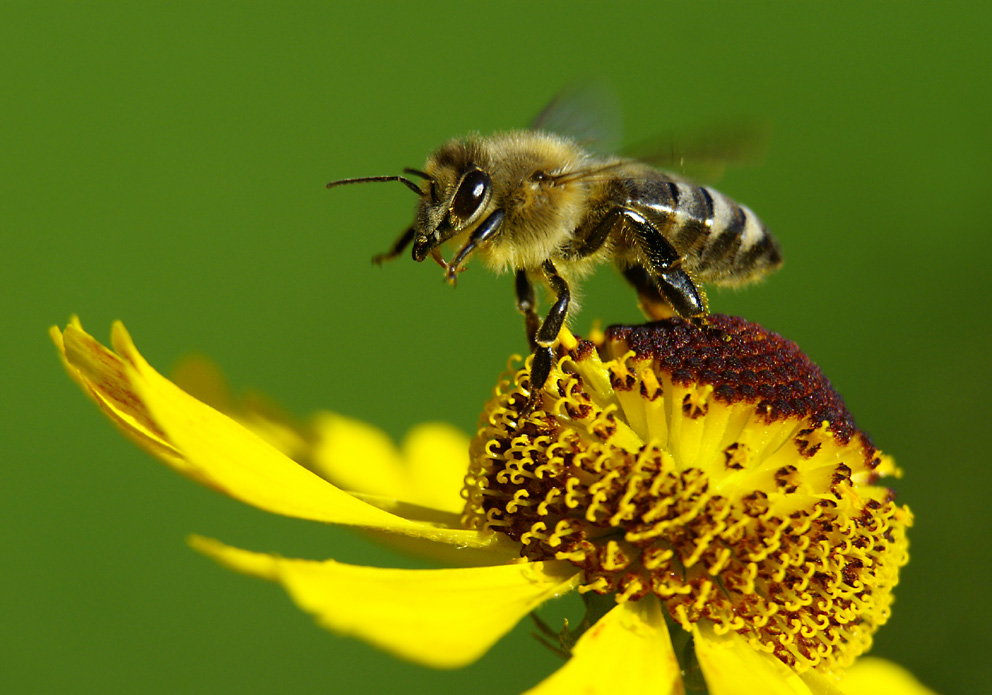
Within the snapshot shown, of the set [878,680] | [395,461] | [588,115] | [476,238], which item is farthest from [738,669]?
[588,115]

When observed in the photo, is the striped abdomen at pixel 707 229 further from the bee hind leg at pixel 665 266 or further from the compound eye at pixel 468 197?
the compound eye at pixel 468 197

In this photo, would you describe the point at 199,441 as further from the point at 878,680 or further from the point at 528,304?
the point at 878,680

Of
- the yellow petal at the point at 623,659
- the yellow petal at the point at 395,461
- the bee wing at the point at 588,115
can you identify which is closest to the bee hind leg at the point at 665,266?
the yellow petal at the point at 623,659

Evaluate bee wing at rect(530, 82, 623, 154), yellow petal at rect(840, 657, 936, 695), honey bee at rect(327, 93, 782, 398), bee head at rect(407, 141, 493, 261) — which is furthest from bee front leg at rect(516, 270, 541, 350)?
yellow petal at rect(840, 657, 936, 695)

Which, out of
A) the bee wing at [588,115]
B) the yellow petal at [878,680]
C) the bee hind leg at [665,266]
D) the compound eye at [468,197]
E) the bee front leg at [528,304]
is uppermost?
the bee wing at [588,115]

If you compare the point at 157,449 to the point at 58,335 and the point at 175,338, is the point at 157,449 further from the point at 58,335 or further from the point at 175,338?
the point at 175,338

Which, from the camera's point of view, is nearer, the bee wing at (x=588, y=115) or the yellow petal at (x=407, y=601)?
the yellow petal at (x=407, y=601)
